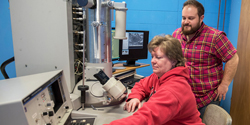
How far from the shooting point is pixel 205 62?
1.51 m

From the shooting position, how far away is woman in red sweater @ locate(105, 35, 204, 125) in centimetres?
73

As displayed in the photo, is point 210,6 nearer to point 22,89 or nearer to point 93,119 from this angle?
point 93,119

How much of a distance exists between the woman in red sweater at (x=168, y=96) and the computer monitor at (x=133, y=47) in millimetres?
1001

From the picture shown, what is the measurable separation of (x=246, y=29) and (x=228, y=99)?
1233 mm

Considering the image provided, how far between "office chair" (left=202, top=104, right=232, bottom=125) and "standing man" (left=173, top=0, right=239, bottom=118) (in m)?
0.32

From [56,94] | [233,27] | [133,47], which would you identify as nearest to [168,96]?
[56,94]

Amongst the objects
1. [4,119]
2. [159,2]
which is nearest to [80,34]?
[4,119]

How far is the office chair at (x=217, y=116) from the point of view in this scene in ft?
3.43

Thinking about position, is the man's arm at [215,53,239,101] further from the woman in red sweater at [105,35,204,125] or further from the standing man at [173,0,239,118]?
the woman in red sweater at [105,35,204,125]

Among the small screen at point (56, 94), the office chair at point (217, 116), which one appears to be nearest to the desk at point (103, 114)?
the small screen at point (56, 94)

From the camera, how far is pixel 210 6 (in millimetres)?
2809

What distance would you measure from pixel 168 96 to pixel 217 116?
59cm

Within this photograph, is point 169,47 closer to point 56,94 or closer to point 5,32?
point 56,94

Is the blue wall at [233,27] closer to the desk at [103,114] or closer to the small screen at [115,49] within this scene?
the small screen at [115,49]
